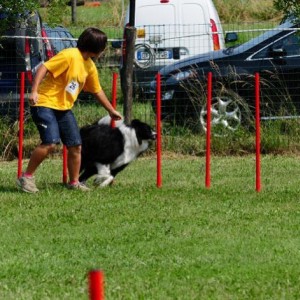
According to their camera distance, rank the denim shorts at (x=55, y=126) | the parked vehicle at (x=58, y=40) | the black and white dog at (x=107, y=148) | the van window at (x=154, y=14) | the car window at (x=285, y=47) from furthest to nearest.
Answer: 1. the van window at (x=154, y=14)
2. the parked vehicle at (x=58, y=40)
3. the car window at (x=285, y=47)
4. the black and white dog at (x=107, y=148)
5. the denim shorts at (x=55, y=126)

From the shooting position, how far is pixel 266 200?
408 inches

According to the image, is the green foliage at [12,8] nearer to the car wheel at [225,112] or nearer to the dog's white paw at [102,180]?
the car wheel at [225,112]

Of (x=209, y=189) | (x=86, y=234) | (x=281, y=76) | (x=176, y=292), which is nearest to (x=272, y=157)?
(x=281, y=76)

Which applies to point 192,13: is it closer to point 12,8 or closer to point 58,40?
point 58,40

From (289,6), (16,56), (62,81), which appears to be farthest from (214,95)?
(62,81)

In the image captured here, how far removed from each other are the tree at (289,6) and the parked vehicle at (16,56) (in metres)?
3.42

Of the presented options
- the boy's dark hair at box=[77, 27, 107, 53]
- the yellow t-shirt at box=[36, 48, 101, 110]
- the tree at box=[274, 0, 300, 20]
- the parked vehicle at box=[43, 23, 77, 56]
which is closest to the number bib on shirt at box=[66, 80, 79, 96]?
the yellow t-shirt at box=[36, 48, 101, 110]

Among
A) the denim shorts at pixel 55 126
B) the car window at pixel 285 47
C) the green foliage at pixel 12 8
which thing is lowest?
the denim shorts at pixel 55 126

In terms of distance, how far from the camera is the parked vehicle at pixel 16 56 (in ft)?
48.6

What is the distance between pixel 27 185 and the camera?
10859 mm

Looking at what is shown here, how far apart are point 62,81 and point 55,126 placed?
0.45 meters

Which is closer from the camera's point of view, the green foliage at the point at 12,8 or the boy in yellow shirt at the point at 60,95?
the boy in yellow shirt at the point at 60,95

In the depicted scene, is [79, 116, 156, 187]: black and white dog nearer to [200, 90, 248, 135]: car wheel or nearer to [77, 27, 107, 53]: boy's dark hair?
[77, 27, 107, 53]: boy's dark hair

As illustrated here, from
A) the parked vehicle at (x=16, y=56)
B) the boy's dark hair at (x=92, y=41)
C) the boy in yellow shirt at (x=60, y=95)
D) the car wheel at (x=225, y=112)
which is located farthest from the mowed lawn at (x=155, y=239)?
the parked vehicle at (x=16, y=56)
